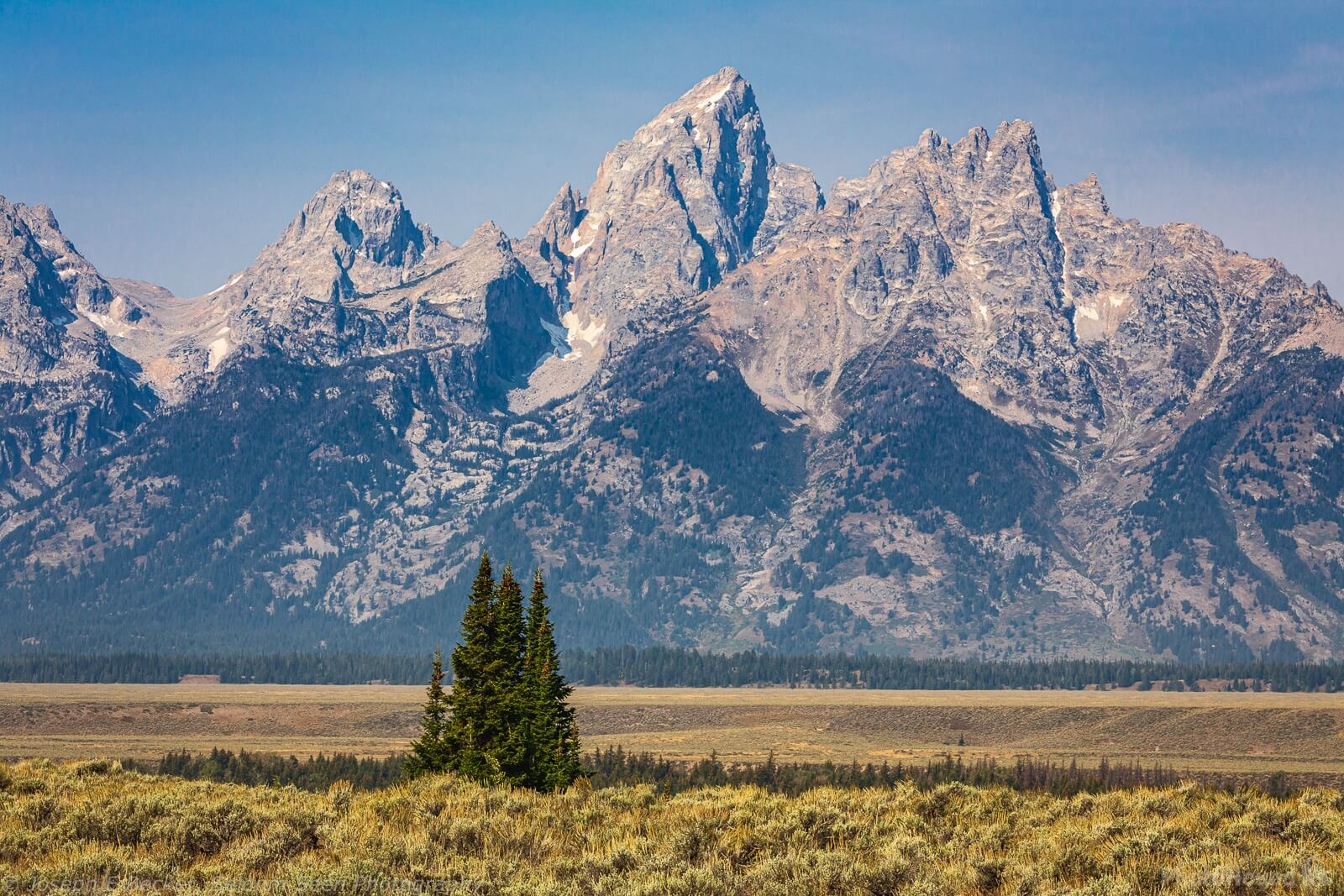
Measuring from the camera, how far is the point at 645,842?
34250mm

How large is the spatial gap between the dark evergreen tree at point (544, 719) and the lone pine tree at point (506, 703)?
0.04 m

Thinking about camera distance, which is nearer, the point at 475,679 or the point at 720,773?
the point at 475,679

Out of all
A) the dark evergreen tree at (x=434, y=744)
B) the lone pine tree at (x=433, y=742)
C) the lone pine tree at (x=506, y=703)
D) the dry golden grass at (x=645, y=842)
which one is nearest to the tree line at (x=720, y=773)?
the lone pine tree at (x=433, y=742)

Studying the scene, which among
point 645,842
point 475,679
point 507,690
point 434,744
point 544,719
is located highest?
point 475,679

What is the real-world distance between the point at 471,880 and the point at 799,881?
6731 mm

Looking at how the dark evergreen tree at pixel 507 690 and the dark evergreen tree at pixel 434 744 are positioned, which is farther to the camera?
the dark evergreen tree at pixel 434 744

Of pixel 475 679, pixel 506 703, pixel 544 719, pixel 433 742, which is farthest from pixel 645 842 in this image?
pixel 433 742

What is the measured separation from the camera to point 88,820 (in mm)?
35625

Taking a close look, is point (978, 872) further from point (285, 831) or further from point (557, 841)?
point (285, 831)

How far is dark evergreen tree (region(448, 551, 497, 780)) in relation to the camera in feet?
230

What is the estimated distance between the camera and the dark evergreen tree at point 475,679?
230ft

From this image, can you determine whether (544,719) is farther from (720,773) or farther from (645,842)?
(720,773)

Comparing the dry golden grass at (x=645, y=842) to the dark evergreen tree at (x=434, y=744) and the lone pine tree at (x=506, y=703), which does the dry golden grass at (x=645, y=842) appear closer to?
the lone pine tree at (x=506, y=703)

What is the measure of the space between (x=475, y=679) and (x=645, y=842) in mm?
39095
